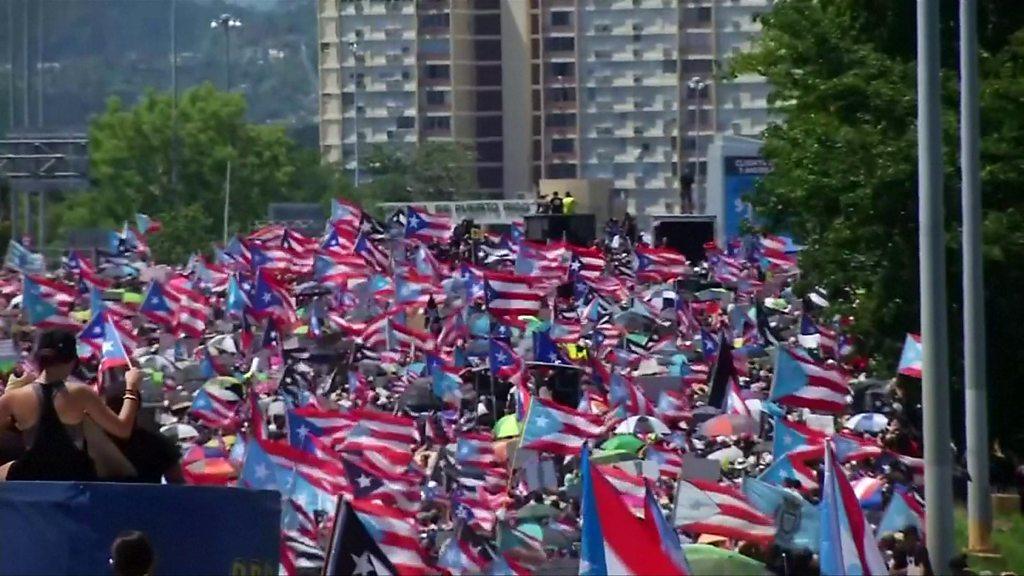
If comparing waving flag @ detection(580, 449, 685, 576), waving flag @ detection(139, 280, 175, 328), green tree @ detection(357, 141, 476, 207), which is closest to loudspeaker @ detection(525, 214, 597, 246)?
waving flag @ detection(139, 280, 175, 328)

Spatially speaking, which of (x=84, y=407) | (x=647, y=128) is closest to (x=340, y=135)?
(x=647, y=128)

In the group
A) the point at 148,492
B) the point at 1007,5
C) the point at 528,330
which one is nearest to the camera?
the point at 148,492

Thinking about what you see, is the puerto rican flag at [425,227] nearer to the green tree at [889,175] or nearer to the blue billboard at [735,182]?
the blue billboard at [735,182]

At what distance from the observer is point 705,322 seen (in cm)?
4412

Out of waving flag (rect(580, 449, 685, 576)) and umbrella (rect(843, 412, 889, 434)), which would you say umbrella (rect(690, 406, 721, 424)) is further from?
waving flag (rect(580, 449, 685, 576))

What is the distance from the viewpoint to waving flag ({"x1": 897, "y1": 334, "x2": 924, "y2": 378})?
25094mm

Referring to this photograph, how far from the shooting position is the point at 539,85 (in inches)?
6585

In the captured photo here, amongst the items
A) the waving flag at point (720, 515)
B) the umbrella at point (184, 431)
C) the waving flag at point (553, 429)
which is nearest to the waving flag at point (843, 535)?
the waving flag at point (720, 515)

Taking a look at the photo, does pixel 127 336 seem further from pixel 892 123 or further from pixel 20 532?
pixel 20 532

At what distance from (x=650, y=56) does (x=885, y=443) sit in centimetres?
14069

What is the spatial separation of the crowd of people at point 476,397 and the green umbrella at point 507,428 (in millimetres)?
63

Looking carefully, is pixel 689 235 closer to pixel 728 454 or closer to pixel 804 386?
pixel 804 386

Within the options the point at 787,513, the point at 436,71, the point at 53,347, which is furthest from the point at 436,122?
the point at 53,347

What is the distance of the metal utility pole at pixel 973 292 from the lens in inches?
837
